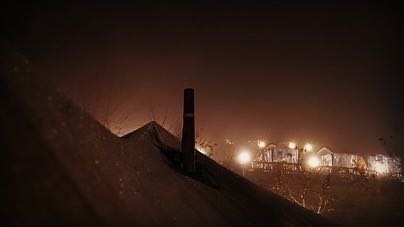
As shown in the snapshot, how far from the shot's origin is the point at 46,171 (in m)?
2.68

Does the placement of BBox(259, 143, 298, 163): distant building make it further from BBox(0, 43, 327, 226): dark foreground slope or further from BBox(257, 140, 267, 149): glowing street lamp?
BBox(0, 43, 327, 226): dark foreground slope

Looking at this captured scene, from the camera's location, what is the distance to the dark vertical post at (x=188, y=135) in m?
5.54

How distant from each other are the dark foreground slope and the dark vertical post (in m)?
0.97

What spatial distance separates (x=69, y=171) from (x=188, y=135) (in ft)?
9.78

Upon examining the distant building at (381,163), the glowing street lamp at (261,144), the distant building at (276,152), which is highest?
the glowing street lamp at (261,144)

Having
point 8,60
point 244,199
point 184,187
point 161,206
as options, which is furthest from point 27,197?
point 244,199

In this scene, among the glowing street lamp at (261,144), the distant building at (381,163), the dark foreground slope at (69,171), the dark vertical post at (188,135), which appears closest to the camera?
the dark foreground slope at (69,171)

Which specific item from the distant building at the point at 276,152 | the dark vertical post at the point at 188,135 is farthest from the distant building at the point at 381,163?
the dark vertical post at the point at 188,135

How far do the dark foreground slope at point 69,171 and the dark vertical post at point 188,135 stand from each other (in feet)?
3.20

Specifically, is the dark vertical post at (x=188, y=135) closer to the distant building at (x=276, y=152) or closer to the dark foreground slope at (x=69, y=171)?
the dark foreground slope at (x=69, y=171)

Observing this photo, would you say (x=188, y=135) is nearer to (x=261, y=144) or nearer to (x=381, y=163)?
(x=261, y=144)

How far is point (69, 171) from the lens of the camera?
285cm

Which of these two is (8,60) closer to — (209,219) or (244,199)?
(209,219)

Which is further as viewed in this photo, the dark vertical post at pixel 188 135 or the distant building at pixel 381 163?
the distant building at pixel 381 163
